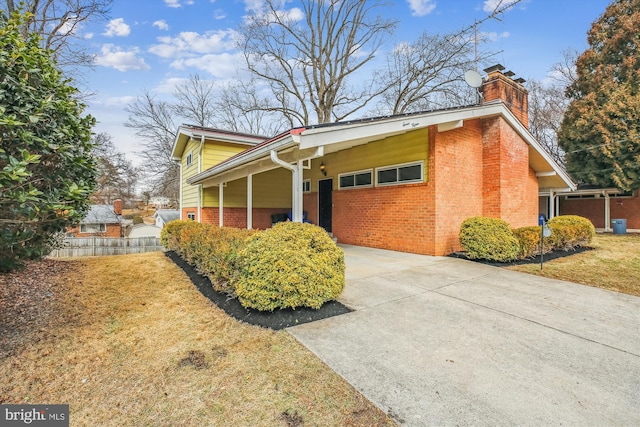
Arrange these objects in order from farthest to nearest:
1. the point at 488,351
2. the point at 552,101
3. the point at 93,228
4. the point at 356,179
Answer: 1. the point at 552,101
2. the point at 93,228
3. the point at 356,179
4. the point at 488,351

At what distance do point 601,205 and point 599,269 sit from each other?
1678 centimetres

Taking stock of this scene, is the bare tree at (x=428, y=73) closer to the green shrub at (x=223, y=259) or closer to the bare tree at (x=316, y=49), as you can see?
the bare tree at (x=316, y=49)

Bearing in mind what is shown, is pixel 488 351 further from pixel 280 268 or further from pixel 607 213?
pixel 607 213

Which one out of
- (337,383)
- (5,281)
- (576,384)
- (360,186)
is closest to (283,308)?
(337,383)

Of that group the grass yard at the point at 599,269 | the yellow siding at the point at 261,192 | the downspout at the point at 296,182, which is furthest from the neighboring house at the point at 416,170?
the grass yard at the point at 599,269

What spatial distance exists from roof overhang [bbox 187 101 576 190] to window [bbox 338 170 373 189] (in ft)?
3.44

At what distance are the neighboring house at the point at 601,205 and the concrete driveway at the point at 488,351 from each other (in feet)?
49.2

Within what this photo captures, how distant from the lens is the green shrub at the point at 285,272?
3652mm

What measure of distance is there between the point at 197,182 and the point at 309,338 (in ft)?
32.3

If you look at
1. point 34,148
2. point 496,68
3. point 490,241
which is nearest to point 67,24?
point 34,148

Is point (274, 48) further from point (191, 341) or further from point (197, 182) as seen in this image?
point (191, 341)

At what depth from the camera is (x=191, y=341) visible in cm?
319

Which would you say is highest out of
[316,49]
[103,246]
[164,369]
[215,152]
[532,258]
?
[316,49]

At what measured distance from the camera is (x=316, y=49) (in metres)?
19.4
